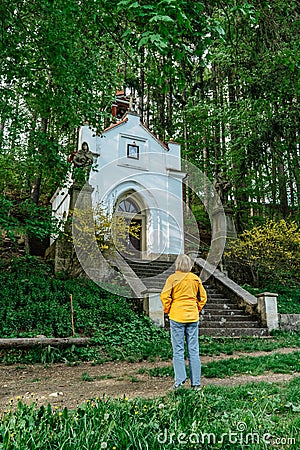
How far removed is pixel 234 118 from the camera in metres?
14.9

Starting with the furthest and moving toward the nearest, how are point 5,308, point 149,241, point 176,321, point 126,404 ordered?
point 149,241 < point 5,308 < point 176,321 < point 126,404

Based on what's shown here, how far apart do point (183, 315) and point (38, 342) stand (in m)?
3.14

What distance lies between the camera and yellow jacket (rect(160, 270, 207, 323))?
16.5 ft

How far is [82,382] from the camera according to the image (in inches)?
222

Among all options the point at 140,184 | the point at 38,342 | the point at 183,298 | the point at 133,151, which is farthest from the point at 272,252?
the point at 183,298

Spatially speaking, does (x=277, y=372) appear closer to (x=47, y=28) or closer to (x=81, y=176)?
(x=81, y=176)

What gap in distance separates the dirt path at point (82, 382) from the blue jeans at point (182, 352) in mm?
305

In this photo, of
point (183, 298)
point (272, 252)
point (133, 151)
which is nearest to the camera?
point (183, 298)

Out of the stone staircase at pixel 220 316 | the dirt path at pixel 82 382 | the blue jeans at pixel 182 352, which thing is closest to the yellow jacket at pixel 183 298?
the blue jeans at pixel 182 352

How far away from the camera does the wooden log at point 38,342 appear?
661 centimetres

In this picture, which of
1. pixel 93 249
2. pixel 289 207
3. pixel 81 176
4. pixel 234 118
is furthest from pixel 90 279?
pixel 289 207

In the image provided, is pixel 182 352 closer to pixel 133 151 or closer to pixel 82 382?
pixel 82 382

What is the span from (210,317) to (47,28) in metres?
7.82

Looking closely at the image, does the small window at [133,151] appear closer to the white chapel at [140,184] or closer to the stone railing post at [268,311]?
the white chapel at [140,184]
